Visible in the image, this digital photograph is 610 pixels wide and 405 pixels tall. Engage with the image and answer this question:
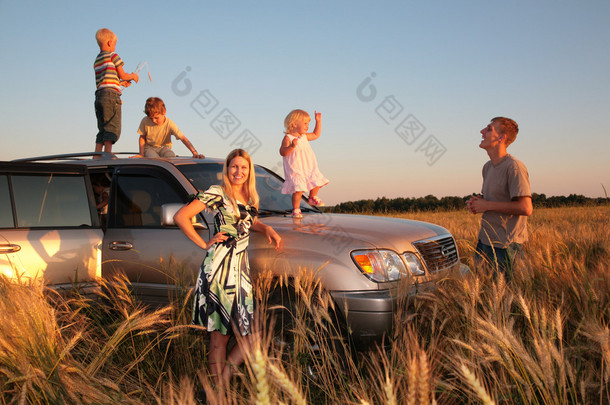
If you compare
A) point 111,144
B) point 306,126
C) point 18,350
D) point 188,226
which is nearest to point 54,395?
point 18,350

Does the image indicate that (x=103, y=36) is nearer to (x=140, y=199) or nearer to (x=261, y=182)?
(x=140, y=199)

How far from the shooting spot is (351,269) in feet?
11.4

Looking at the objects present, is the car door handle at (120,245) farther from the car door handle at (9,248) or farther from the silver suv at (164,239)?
the car door handle at (9,248)

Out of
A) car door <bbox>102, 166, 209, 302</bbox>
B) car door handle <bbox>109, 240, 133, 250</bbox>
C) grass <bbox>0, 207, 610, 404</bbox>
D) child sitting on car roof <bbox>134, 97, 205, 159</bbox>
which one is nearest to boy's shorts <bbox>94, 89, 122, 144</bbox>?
child sitting on car roof <bbox>134, 97, 205, 159</bbox>

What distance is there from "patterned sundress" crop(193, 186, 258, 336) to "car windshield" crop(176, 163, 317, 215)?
108cm

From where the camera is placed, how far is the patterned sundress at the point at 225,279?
3.29 m

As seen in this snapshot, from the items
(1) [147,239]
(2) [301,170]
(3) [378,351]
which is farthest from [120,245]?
(3) [378,351]

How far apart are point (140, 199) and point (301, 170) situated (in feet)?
5.70

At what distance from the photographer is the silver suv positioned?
11.5 ft

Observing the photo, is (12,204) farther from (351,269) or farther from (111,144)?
(351,269)

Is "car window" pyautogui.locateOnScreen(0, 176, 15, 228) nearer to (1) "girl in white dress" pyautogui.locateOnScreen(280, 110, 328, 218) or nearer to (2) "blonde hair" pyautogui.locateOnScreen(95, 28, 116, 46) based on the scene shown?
(1) "girl in white dress" pyautogui.locateOnScreen(280, 110, 328, 218)

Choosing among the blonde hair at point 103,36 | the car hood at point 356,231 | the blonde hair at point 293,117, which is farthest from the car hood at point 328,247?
the blonde hair at point 103,36

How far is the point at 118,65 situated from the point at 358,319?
574cm

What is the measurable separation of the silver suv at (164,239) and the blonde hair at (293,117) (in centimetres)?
70
